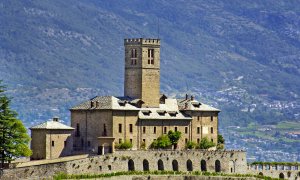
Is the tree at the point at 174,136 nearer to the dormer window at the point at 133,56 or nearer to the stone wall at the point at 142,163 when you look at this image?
the stone wall at the point at 142,163

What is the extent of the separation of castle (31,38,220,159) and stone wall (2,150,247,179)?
3.40 meters

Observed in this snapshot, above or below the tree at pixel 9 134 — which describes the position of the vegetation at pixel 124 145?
below

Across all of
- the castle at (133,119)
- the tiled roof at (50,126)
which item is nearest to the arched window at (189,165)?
the castle at (133,119)

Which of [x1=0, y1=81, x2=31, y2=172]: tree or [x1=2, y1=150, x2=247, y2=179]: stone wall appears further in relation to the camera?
[x1=0, y1=81, x2=31, y2=172]: tree

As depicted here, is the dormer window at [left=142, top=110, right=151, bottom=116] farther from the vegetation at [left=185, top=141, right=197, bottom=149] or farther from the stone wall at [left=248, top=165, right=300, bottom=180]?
the stone wall at [left=248, top=165, right=300, bottom=180]

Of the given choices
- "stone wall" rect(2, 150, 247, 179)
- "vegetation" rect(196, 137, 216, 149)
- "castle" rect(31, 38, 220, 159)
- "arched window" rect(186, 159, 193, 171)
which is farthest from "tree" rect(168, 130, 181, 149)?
"arched window" rect(186, 159, 193, 171)

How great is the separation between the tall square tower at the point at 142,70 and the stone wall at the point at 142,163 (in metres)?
9.56

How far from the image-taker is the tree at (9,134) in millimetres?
126312

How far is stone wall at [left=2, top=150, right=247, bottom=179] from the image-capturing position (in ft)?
404

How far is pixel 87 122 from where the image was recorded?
14688 centimetres

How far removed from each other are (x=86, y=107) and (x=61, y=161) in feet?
58.9

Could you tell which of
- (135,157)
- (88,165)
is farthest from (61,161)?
(135,157)

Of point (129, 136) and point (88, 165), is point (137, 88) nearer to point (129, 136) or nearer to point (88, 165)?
point (129, 136)

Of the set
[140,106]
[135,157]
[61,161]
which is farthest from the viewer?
[140,106]
